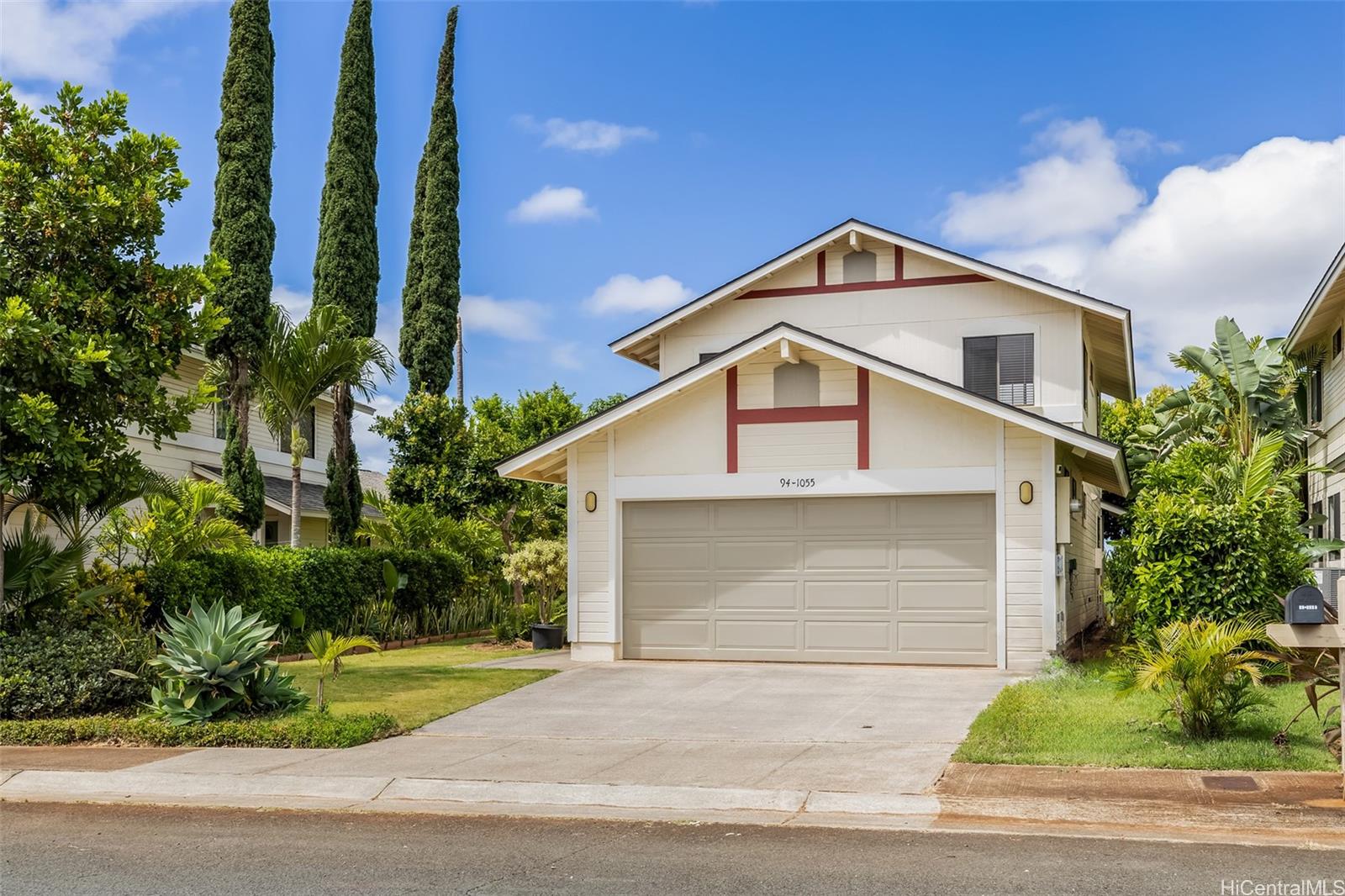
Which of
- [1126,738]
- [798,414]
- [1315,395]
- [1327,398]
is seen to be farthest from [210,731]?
[1315,395]

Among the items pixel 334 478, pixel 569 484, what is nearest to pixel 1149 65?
pixel 569 484

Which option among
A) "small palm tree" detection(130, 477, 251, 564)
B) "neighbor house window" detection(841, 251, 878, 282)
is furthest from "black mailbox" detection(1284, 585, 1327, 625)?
"neighbor house window" detection(841, 251, 878, 282)

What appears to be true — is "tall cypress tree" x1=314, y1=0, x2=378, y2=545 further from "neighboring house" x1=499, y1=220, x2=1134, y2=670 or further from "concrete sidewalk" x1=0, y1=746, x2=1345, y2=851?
"concrete sidewalk" x1=0, y1=746, x2=1345, y2=851

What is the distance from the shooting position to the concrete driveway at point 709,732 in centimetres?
990

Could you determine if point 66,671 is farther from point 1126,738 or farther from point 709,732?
point 1126,738

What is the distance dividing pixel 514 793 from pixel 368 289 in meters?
18.4

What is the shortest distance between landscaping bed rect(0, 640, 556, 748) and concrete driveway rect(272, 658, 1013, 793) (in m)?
0.30

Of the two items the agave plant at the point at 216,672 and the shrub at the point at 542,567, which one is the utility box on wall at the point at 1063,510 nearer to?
the shrub at the point at 542,567

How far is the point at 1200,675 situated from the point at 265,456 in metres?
25.7

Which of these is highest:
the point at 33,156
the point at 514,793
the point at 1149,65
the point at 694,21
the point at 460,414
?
the point at 694,21

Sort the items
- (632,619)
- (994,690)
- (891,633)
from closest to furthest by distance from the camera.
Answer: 1. (994,690)
2. (891,633)
3. (632,619)

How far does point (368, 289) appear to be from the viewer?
85.0 feet

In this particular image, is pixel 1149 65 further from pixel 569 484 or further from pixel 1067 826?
pixel 1067 826

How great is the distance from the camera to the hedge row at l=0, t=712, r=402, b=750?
451 inches
